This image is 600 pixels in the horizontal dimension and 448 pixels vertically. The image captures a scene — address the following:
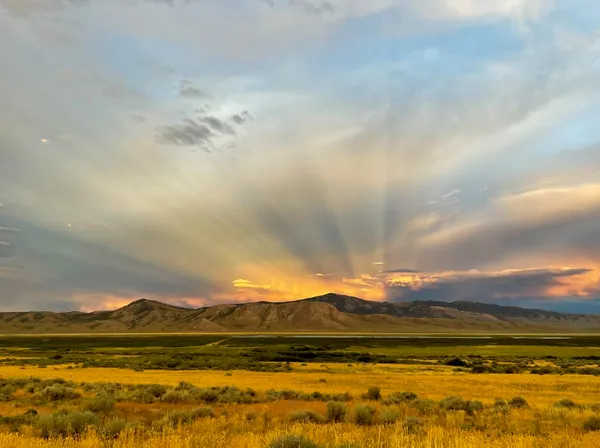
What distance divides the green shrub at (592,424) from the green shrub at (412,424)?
5614mm

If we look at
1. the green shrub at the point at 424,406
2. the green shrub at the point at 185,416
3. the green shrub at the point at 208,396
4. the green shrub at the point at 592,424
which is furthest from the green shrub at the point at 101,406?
the green shrub at the point at 592,424

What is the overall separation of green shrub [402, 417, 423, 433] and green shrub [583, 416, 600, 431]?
561 cm

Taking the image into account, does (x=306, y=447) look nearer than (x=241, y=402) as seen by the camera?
Yes

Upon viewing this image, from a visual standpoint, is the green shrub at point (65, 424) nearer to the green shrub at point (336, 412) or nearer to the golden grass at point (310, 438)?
the golden grass at point (310, 438)

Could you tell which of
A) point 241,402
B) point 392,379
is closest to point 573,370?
point 392,379

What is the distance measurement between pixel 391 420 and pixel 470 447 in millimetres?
6555

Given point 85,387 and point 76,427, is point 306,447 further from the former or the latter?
point 85,387

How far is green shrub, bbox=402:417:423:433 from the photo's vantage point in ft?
46.2

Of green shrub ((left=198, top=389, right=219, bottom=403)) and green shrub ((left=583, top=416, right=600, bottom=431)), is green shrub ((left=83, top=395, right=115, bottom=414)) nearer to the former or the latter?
green shrub ((left=198, top=389, right=219, bottom=403))

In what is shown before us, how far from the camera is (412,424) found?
49.3ft

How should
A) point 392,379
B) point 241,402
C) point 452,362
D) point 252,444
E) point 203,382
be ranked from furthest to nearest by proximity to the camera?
→ point 452,362 → point 392,379 → point 203,382 → point 241,402 → point 252,444

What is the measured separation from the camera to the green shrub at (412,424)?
14.1 metres

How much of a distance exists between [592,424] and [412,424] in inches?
247

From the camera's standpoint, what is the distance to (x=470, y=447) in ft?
32.7
